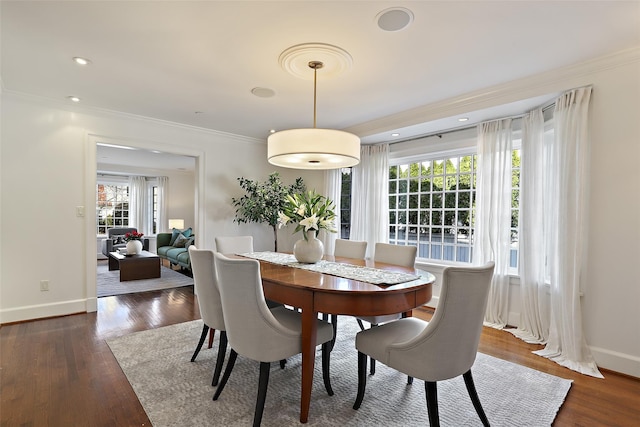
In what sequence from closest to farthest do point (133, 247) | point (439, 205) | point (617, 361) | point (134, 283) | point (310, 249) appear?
1. point (617, 361)
2. point (310, 249)
3. point (439, 205)
4. point (134, 283)
5. point (133, 247)

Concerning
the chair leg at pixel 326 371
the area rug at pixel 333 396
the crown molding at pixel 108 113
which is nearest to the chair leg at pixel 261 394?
the area rug at pixel 333 396

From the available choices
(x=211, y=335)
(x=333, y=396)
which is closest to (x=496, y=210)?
(x=333, y=396)

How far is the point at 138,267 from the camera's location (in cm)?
571

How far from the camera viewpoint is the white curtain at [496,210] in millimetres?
3467

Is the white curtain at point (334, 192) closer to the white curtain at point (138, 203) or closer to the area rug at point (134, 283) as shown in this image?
the area rug at point (134, 283)

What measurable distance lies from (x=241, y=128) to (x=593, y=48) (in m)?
3.94

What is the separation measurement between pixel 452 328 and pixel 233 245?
2.58 meters

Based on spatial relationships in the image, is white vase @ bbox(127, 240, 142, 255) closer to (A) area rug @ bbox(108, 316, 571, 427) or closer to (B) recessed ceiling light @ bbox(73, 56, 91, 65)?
(A) area rug @ bbox(108, 316, 571, 427)

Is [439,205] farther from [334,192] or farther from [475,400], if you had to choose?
[475,400]

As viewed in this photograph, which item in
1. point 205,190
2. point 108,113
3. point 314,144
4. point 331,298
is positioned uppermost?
point 108,113

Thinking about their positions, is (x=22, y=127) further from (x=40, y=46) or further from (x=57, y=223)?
(x=40, y=46)

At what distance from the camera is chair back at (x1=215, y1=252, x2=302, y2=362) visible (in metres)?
1.79

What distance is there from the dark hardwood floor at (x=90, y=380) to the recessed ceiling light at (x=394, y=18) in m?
2.62

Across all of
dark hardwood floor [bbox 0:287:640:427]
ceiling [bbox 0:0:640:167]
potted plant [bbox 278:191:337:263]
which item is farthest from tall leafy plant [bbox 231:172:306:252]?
potted plant [bbox 278:191:337:263]
